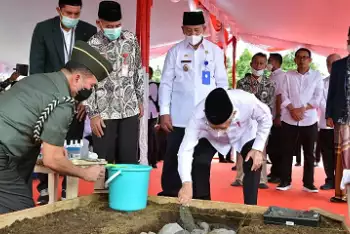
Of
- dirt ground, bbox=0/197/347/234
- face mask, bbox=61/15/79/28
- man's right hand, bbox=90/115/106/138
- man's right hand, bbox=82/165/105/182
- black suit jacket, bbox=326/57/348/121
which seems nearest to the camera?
dirt ground, bbox=0/197/347/234

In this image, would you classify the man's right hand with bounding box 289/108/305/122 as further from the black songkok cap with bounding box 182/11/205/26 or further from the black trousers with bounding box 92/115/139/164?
Result: the black trousers with bounding box 92/115/139/164

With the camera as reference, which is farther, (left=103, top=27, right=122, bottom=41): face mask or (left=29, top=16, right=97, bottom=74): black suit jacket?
(left=29, top=16, right=97, bottom=74): black suit jacket

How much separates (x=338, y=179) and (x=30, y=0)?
4.45 meters

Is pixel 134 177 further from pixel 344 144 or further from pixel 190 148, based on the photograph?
pixel 344 144

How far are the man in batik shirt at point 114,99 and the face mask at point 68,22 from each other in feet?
0.59

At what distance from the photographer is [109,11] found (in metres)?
3.22

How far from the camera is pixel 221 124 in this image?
2.54 m

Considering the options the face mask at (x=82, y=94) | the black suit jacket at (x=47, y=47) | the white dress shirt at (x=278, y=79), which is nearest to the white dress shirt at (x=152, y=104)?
the white dress shirt at (x=278, y=79)

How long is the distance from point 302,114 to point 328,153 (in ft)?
2.84

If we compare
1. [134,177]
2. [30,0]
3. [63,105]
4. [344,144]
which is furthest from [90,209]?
[30,0]

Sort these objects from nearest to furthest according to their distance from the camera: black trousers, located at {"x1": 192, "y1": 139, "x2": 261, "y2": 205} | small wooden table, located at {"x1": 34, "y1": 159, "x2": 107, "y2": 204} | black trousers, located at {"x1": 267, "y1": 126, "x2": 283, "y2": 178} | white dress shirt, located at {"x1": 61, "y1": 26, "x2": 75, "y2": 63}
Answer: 1. small wooden table, located at {"x1": 34, "y1": 159, "x2": 107, "y2": 204}
2. black trousers, located at {"x1": 192, "y1": 139, "x2": 261, "y2": 205}
3. white dress shirt, located at {"x1": 61, "y1": 26, "x2": 75, "y2": 63}
4. black trousers, located at {"x1": 267, "y1": 126, "x2": 283, "y2": 178}

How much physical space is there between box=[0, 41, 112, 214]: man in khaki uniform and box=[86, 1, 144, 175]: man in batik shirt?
3.39 feet

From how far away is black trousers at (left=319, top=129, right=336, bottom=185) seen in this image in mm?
5457

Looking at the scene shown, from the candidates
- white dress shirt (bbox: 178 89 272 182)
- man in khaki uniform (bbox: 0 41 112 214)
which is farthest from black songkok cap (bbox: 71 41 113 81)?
white dress shirt (bbox: 178 89 272 182)
